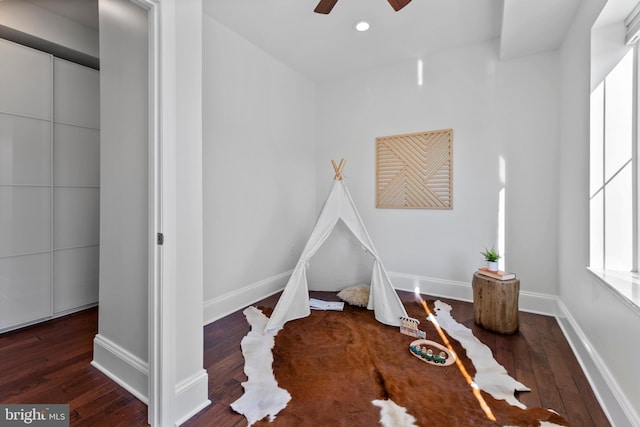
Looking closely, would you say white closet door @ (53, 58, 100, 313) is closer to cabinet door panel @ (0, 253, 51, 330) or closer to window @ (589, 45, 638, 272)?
cabinet door panel @ (0, 253, 51, 330)

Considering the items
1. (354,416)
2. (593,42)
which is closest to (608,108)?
(593,42)

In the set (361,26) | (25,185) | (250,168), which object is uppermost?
(361,26)

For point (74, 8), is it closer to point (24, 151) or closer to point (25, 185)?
point (24, 151)

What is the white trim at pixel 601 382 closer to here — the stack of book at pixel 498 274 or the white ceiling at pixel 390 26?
the stack of book at pixel 498 274

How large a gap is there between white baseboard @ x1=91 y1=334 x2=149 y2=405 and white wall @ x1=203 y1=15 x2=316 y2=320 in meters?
0.79

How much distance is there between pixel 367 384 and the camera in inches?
66.6

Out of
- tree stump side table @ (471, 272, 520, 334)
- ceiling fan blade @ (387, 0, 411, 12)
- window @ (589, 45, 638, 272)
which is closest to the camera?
window @ (589, 45, 638, 272)

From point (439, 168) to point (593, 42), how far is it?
1.51m

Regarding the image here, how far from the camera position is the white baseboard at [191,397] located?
1.43 metres

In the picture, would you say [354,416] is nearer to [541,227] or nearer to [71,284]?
[541,227]

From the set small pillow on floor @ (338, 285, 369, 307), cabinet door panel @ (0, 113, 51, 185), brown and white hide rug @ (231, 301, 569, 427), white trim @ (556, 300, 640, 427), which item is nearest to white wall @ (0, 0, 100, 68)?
cabinet door panel @ (0, 113, 51, 185)

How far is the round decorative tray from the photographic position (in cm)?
191

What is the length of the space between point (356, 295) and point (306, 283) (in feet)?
1.87

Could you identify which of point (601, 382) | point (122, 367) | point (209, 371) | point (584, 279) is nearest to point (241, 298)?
point (209, 371)
